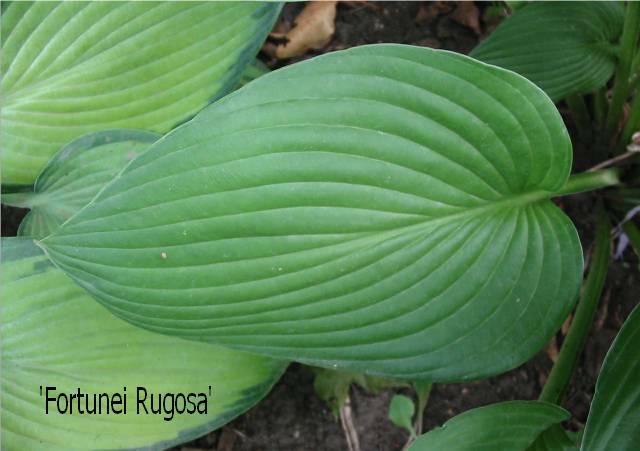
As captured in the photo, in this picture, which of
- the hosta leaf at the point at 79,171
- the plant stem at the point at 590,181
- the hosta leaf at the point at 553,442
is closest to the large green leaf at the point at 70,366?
the hosta leaf at the point at 79,171

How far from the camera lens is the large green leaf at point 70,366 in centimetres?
96

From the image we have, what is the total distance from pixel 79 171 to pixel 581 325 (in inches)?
33.4

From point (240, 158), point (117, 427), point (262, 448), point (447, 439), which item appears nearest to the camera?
point (240, 158)

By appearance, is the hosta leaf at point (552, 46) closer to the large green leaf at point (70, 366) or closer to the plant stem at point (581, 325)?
the plant stem at point (581, 325)

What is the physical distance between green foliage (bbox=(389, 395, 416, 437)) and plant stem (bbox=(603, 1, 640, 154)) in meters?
0.63

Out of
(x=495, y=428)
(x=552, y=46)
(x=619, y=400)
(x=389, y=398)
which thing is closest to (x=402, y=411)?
(x=389, y=398)

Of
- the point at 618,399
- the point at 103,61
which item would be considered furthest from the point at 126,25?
the point at 618,399

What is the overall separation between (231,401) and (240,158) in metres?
0.44

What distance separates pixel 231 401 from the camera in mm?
988

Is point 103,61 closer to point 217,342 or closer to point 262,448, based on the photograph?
point 217,342

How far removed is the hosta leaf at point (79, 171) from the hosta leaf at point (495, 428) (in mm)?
615

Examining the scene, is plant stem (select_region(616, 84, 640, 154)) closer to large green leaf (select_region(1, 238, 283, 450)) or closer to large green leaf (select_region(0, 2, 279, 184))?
large green leaf (select_region(0, 2, 279, 184))

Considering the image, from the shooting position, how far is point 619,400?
772 millimetres

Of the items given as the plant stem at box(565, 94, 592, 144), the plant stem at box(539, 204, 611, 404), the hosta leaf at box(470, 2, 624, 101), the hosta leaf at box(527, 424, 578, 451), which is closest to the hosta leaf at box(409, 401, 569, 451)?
the hosta leaf at box(527, 424, 578, 451)
